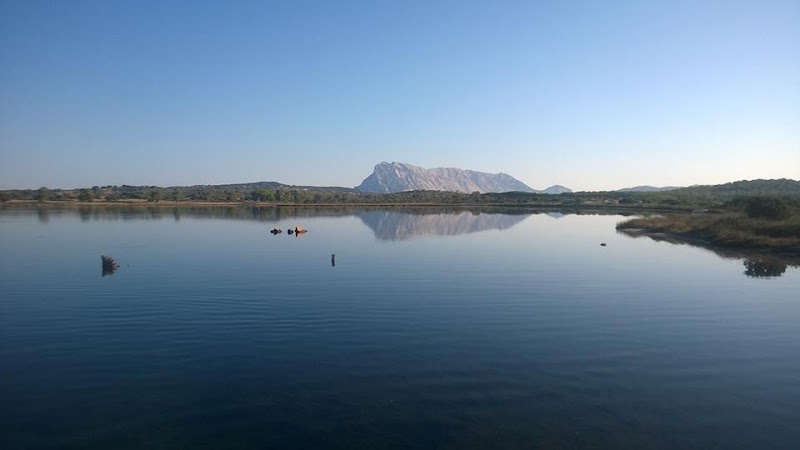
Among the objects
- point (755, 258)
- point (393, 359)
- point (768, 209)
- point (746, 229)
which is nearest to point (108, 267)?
point (393, 359)

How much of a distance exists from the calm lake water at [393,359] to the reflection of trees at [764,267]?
145cm

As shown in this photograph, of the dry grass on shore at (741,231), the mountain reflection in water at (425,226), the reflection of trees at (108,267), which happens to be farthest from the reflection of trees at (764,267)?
the reflection of trees at (108,267)

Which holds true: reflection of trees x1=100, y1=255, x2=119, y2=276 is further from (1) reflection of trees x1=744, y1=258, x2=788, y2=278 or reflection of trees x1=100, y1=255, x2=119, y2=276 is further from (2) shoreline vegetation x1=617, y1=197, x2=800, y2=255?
(2) shoreline vegetation x1=617, y1=197, x2=800, y2=255

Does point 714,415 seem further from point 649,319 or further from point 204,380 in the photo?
point 204,380

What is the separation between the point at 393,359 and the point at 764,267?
1178 inches

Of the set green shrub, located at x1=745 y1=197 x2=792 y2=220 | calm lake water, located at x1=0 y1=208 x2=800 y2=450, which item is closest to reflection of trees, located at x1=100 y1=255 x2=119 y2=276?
calm lake water, located at x1=0 y1=208 x2=800 y2=450

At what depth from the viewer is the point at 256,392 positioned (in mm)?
10773

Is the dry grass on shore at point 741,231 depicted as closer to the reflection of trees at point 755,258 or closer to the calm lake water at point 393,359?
the reflection of trees at point 755,258

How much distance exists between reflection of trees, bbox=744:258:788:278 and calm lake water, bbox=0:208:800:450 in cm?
145

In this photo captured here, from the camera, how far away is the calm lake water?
9.20 metres

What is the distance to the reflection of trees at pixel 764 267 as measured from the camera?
96.2 feet

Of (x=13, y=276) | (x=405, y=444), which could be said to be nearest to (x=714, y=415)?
(x=405, y=444)

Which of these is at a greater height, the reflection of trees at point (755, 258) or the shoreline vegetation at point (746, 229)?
the shoreline vegetation at point (746, 229)

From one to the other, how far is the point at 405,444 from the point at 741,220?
168 feet
